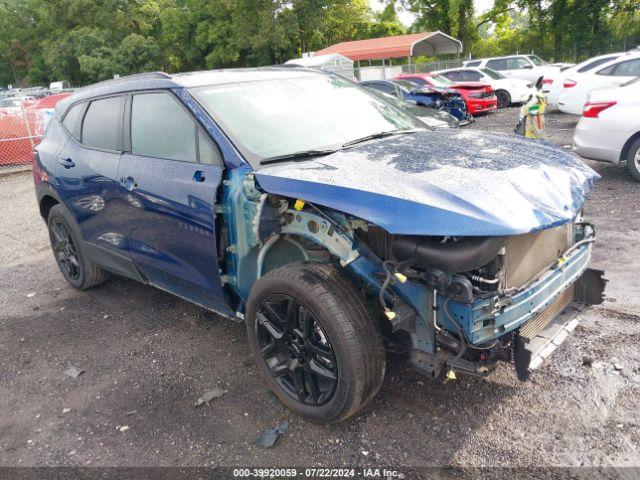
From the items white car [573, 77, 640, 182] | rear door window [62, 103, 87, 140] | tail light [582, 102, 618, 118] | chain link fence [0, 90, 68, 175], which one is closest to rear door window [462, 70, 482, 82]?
white car [573, 77, 640, 182]

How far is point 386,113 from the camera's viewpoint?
413 centimetres

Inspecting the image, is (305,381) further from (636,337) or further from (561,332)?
(636,337)

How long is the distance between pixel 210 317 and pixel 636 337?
3.08 m

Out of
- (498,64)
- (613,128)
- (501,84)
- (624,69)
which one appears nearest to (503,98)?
(501,84)

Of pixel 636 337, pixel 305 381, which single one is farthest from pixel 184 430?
pixel 636 337

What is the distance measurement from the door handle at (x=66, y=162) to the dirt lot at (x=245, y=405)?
1.31 m

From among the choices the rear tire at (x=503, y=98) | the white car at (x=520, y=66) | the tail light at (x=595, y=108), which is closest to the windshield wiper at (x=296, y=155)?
the tail light at (x=595, y=108)

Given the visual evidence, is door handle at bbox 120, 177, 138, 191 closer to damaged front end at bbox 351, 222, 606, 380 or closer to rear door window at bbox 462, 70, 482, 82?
damaged front end at bbox 351, 222, 606, 380

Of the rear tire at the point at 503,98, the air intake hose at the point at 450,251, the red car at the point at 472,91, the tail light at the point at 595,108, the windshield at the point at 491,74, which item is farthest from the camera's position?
the windshield at the point at 491,74

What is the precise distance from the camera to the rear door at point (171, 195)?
331 centimetres

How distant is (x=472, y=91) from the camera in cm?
1719

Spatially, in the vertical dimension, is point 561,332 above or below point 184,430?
above

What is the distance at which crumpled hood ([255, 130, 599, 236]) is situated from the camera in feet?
7.79

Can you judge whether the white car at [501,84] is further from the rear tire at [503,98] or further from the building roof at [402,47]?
the building roof at [402,47]
